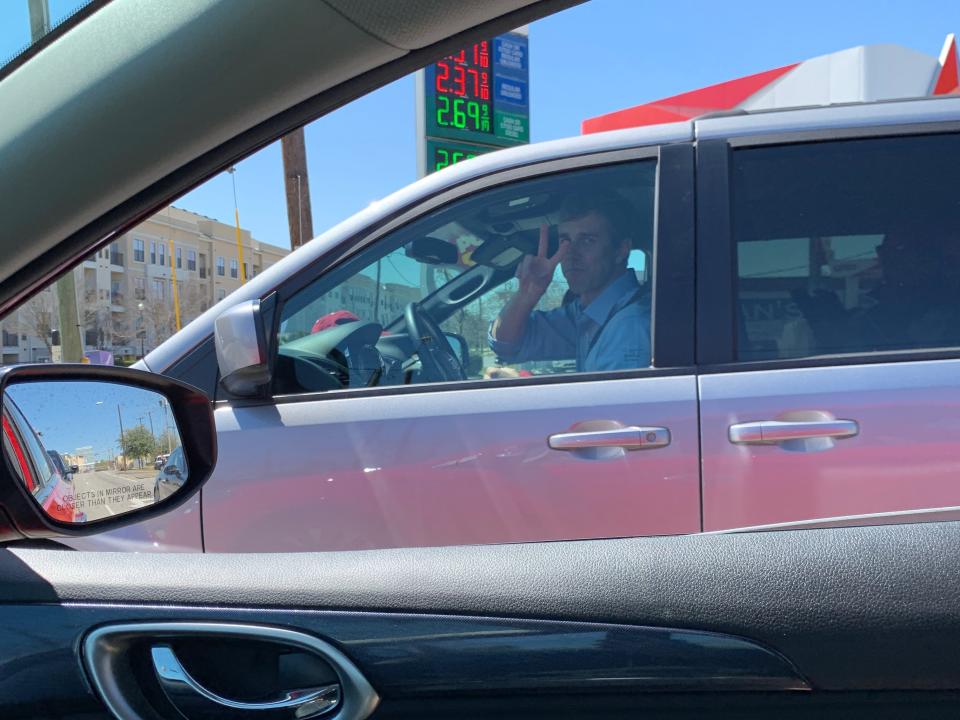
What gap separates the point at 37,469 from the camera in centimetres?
115

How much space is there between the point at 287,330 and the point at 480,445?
67 centimetres

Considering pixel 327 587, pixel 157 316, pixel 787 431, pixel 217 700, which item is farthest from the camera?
pixel 157 316

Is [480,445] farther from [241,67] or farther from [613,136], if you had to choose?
[241,67]

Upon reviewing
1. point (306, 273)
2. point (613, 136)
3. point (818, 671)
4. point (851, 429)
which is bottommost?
point (818, 671)

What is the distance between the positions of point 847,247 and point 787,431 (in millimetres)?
514

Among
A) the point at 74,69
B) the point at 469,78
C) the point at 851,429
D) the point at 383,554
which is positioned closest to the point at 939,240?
the point at 851,429

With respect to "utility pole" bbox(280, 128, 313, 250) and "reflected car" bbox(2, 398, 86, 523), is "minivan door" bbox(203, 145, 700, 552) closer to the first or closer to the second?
"reflected car" bbox(2, 398, 86, 523)

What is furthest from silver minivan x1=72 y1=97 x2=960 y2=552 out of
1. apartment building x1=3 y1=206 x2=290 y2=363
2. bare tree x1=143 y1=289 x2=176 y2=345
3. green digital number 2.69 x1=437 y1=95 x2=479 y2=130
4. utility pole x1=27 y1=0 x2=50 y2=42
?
bare tree x1=143 y1=289 x2=176 y2=345

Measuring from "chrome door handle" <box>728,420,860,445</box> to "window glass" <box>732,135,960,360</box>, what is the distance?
7.6 inches

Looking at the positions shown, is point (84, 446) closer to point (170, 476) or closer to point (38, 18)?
point (170, 476)

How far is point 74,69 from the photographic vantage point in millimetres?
1118

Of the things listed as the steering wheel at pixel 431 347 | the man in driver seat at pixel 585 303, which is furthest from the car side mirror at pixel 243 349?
the man in driver seat at pixel 585 303

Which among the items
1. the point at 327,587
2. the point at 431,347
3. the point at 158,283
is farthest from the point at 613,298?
the point at 158,283

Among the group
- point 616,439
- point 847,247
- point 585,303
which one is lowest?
point 616,439
